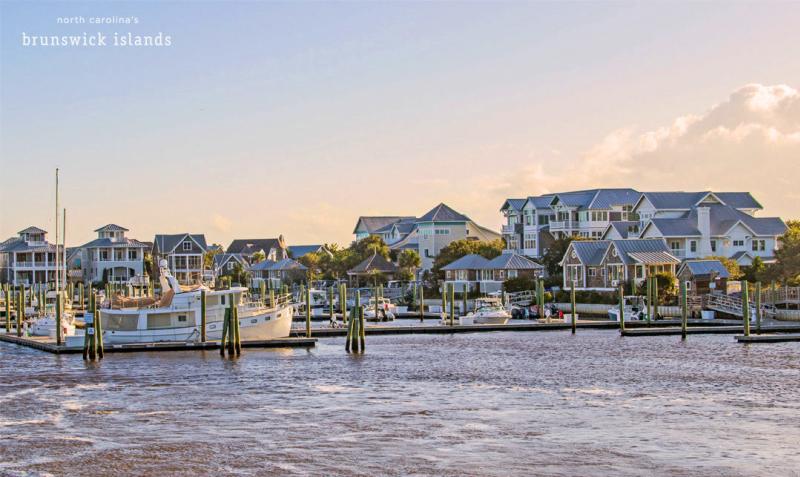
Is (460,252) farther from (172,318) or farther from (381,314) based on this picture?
(172,318)

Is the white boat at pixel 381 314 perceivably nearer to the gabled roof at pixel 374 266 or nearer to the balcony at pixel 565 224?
the balcony at pixel 565 224

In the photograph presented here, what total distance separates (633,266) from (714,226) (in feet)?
53.4

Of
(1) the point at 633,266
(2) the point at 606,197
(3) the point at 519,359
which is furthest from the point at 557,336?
(2) the point at 606,197

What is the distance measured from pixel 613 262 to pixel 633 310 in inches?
591

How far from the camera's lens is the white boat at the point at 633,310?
8925 centimetres

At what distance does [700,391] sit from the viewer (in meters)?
46.7

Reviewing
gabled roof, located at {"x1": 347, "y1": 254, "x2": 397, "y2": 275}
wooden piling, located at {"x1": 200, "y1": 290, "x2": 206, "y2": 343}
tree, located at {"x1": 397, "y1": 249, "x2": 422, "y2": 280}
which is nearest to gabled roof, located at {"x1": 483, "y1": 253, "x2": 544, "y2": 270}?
tree, located at {"x1": 397, "y1": 249, "x2": 422, "y2": 280}

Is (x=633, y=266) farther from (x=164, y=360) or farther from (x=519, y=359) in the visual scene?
(x=164, y=360)

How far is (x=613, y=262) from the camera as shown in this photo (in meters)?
110

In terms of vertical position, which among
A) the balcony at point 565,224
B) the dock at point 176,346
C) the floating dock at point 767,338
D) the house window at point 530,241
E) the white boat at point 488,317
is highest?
the balcony at point 565,224

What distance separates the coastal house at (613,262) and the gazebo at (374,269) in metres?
42.1

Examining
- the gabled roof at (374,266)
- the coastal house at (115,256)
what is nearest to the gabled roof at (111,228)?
the coastal house at (115,256)

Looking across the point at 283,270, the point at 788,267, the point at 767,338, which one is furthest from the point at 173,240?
the point at 767,338

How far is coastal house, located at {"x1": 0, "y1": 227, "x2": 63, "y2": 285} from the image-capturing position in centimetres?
15938
